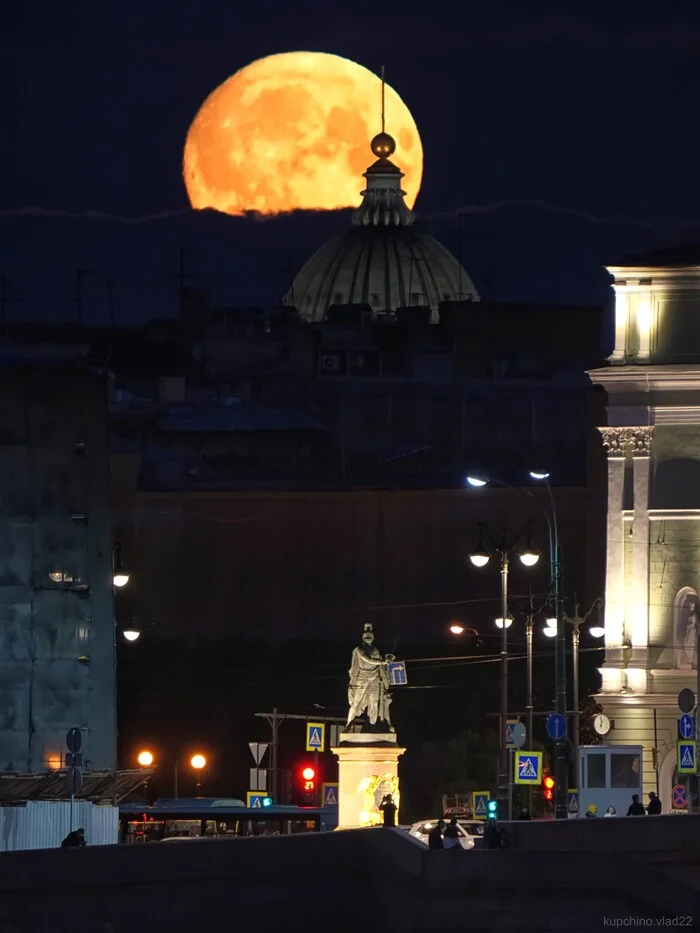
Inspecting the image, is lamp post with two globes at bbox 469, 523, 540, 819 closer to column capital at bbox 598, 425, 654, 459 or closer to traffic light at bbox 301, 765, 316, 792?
column capital at bbox 598, 425, 654, 459

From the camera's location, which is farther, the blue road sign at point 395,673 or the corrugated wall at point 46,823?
the blue road sign at point 395,673

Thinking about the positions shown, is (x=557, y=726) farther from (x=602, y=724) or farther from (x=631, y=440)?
(x=631, y=440)

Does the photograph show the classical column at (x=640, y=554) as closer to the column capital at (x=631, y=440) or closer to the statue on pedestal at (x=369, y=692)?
the column capital at (x=631, y=440)

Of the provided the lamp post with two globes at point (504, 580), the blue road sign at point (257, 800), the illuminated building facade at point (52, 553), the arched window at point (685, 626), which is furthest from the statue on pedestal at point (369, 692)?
the illuminated building facade at point (52, 553)

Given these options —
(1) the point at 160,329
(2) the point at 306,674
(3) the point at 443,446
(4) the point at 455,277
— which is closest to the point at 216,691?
(2) the point at 306,674

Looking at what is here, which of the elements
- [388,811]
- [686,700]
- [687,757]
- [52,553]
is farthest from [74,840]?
[687,757]

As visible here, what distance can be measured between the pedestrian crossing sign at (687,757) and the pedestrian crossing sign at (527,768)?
4.37m

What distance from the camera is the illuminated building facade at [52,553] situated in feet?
150

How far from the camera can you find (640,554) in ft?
270

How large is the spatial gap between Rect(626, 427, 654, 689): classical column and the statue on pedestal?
10.2 m

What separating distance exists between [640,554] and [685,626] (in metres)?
2.14

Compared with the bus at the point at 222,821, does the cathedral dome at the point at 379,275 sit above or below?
above

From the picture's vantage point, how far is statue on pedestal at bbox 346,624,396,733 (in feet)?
237

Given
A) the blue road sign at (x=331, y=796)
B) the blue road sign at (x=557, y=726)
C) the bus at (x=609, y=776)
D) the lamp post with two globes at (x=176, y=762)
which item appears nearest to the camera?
the blue road sign at (x=557, y=726)
